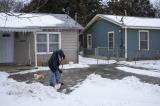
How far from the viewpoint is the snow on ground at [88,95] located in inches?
370

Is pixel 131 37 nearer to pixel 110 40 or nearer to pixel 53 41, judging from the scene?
pixel 110 40

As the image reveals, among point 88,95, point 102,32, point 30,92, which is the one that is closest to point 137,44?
point 102,32

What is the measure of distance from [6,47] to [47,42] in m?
2.87

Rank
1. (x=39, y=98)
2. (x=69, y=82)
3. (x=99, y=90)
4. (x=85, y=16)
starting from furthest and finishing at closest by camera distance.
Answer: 1. (x=85, y=16)
2. (x=69, y=82)
3. (x=99, y=90)
4. (x=39, y=98)

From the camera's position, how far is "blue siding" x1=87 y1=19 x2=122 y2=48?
87.8 ft

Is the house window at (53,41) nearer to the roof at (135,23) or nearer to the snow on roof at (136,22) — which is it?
the roof at (135,23)

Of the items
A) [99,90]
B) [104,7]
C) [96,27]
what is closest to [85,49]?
[96,27]

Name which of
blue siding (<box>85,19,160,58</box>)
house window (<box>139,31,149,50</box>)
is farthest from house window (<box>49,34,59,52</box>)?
house window (<box>139,31,149,50</box>)

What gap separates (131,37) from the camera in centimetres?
2594

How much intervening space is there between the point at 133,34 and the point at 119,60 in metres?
2.47

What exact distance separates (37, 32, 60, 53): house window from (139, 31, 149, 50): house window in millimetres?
7612

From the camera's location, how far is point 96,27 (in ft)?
99.6

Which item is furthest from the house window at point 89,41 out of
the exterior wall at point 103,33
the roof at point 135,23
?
the roof at point 135,23

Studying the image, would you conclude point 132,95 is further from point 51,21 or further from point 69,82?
point 51,21
